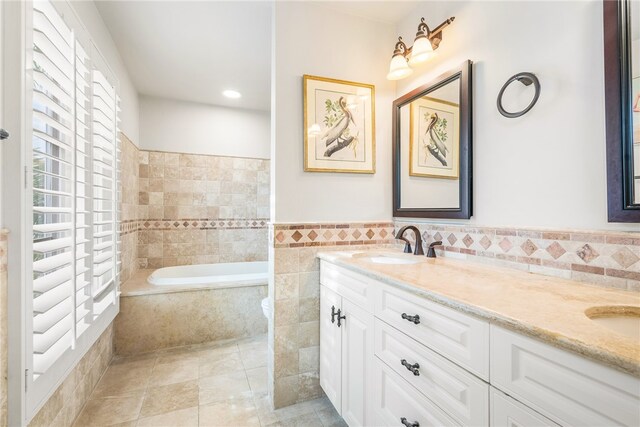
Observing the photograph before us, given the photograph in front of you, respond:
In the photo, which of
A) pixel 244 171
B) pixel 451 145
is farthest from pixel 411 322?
pixel 244 171

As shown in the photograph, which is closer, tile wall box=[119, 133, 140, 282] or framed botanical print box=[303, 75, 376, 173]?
framed botanical print box=[303, 75, 376, 173]

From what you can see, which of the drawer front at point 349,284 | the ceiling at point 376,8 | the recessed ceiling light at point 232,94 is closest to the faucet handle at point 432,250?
the drawer front at point 349,284

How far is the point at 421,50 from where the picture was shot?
155cm

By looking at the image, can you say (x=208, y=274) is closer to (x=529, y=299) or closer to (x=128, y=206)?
(x=128, y=206)

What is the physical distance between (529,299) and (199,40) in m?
2.61

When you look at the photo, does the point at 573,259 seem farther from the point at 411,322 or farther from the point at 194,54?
the point at 194,54

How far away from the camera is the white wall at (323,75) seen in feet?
5.64

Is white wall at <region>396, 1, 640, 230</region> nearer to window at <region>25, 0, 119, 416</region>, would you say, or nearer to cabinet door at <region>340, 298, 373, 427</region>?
cabinet door at <region>340, 298, 373, 427</region>

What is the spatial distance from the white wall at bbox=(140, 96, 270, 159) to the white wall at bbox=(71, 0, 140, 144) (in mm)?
169

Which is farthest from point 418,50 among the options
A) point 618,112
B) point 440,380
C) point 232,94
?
point 232,94

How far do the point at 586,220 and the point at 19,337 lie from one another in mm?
2102

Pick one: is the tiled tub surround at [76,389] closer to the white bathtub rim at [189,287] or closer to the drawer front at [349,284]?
the white bathtub rim at [189,287]

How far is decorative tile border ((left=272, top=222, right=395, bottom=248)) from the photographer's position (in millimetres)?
1712

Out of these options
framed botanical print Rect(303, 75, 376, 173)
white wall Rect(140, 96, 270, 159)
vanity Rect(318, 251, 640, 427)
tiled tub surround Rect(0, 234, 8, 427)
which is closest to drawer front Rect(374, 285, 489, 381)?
vanity Rect(318, 251, 640, 427)
